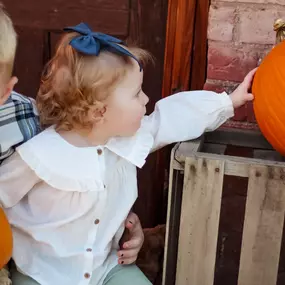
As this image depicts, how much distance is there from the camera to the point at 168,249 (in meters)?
1.46

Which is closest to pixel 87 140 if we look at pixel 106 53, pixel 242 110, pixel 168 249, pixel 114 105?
pixel 114 105

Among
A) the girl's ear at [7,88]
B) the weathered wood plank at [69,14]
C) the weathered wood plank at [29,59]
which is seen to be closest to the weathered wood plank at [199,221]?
the girl's ear at [7,88]

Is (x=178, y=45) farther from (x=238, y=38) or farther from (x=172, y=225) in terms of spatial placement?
(x=172, y=225)

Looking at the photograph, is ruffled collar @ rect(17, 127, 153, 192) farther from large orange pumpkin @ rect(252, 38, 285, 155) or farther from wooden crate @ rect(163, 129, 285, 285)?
large orange pumpkin @ rect(252, 38, 285, 155)

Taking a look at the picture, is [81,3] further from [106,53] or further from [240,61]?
[106,53]

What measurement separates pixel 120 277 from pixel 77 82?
0.50 metres

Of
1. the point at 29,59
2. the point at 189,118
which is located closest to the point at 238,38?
the point at 189,118

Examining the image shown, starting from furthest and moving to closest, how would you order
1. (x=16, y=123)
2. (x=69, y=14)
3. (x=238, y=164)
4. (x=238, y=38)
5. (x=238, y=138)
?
(x=69, y=14) → (x=238, y=38) → (x=238, y=138) → (x=16, y=123) → (x=238, y=164)

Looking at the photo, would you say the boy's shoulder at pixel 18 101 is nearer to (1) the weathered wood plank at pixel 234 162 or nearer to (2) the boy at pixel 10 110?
(2) the boy at pixel 10 110

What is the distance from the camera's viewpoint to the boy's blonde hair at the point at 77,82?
1.30m

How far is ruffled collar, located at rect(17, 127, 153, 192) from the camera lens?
1329mm

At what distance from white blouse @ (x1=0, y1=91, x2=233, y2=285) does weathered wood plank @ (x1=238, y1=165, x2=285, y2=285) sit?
0.23 meters

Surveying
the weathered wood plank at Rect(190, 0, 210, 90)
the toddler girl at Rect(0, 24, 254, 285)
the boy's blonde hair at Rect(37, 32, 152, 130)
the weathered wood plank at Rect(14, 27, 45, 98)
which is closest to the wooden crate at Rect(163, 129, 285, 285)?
the toddler girl at Rect(0, 24, 254, 285)

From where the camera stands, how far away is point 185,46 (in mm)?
1941
